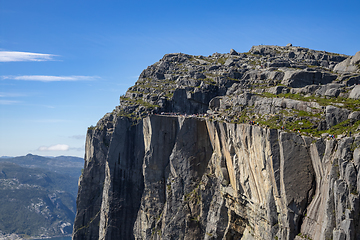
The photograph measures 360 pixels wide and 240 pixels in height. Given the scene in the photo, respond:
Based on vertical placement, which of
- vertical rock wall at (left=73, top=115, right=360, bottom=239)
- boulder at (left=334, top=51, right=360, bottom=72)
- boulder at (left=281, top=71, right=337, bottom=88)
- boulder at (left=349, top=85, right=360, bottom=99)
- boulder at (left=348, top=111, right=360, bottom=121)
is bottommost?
vertical rock wall at (left=73, top=115, right=360, bottom=239)

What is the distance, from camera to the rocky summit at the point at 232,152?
168ft

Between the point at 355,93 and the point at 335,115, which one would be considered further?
the point at 355,93

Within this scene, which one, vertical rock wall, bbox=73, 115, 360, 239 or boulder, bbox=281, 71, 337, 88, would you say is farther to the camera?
boulder, bbox=281, 71, 337, 88

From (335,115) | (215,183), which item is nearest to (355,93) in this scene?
(335,115)

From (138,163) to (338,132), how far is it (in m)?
63.3

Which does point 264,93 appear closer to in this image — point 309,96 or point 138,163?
point 309,96

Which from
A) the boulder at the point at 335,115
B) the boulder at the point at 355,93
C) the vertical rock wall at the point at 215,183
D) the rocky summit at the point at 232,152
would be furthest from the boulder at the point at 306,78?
→ the boulder at the point at 335,115

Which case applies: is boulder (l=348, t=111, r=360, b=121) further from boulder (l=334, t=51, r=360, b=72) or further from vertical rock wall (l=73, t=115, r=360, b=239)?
boulder (l=334, t=51, r=360, b=72)

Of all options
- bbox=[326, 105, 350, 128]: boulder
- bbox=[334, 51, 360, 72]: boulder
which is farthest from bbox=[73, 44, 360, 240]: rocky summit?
bbox=[334, 51, 360, 72]: boulder

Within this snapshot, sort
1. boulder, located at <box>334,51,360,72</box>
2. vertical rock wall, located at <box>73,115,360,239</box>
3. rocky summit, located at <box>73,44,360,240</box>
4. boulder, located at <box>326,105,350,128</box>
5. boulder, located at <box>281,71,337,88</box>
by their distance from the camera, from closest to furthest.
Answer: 1. vertical rock wall, located at <box>73,115,360,239</box>
2. rocky summit, located at <box>73,44,360,240</box>
3. boulder, located at <box>326,105,350,128</box>
4. boulder, located at <box>281,71,337,88</box>
5. boulder, located at <box>334,51,360,72</box>

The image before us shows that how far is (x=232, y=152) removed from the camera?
71.0 meters

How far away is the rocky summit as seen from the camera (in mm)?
51062

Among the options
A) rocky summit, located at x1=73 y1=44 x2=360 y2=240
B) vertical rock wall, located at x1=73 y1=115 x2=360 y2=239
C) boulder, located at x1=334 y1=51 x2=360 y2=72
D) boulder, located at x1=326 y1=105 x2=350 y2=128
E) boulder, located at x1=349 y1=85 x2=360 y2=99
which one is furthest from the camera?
boulder, located at x1=334 y1=51 x2=360 y2=72

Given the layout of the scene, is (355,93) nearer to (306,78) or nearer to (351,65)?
(306,78)
